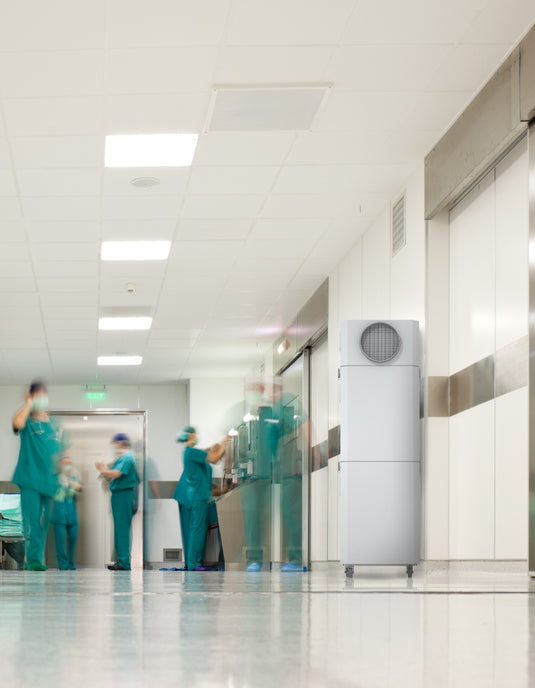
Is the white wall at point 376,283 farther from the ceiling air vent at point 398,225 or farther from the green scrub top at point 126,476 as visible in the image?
the green scrub top at point 126,476

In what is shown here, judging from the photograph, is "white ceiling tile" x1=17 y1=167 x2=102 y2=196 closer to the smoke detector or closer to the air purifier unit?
the smoke detector

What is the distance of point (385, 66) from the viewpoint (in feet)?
17.6

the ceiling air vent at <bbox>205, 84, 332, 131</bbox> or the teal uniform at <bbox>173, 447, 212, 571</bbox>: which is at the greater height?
the ceiling air vent at <bbox>205, 84, 332, 131</bbox>

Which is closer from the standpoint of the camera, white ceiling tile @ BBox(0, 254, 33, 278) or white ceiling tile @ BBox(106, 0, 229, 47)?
white ceiling tile @ BBox(106, 0, 229, 47)

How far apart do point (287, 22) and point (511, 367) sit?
7.26 feet

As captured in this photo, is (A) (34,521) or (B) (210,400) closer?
(A) (34,521)

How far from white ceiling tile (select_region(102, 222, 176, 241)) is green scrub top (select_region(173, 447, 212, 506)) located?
2.04 m

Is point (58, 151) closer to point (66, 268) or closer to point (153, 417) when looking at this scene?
point (66, 268)

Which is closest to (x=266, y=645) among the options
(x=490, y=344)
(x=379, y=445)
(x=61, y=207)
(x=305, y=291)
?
(x=490, y=344)

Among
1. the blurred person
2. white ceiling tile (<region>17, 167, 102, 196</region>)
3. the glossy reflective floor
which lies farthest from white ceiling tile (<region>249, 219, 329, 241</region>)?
the glossy reflective floor

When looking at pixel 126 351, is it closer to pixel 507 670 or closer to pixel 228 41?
pixel 228 41

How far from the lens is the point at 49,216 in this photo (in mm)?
7918

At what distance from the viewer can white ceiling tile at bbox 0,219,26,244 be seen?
8.09m

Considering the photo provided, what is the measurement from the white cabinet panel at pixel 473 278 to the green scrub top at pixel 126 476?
4046 millimetres
